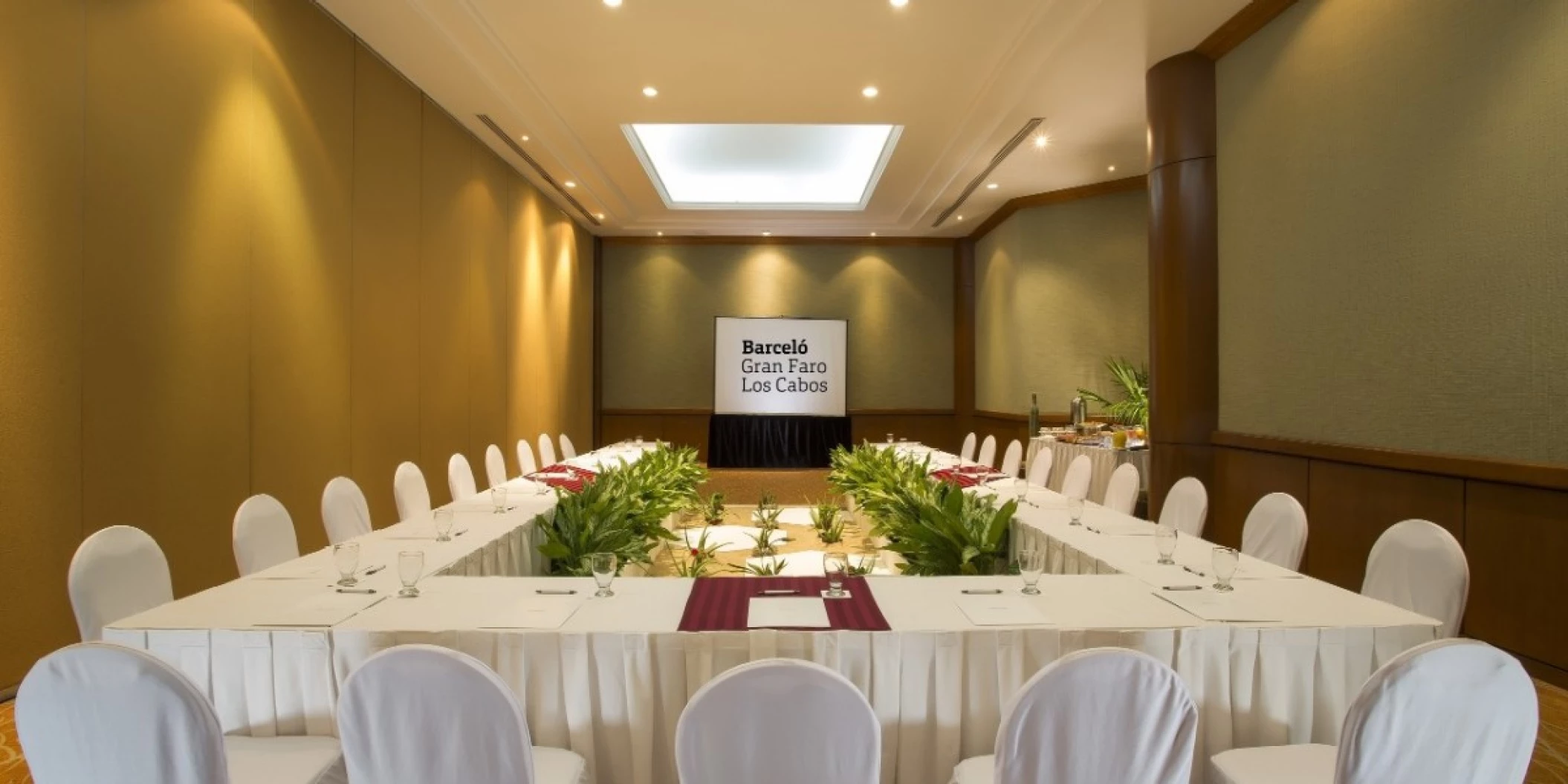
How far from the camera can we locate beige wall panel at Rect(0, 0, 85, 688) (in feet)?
10.9

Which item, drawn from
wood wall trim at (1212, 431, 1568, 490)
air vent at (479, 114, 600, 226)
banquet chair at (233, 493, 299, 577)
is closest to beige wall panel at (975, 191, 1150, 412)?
wood wall trim at (1212, 431, 1568, 490)

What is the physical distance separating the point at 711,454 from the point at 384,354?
620 centimetres

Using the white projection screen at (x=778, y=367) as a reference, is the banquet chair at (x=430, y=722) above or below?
below

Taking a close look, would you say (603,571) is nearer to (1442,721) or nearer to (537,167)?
(1442,721)

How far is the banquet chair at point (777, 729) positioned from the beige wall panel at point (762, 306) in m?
11.2

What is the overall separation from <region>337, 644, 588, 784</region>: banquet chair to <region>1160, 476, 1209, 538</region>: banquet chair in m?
3.43

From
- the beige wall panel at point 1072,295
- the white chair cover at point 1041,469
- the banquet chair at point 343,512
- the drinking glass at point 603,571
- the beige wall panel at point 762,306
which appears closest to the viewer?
the drinking glass at point 603,571

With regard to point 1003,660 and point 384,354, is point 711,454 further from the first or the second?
point 1003,660

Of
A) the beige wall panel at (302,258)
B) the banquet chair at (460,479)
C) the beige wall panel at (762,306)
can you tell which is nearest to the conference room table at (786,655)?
the beige wall panel at (302,258)

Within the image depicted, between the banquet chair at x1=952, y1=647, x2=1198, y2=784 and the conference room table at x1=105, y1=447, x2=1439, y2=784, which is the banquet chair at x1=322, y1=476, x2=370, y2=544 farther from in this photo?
the banquet chair at x1=952, y1=647, x2=1198, y2=784

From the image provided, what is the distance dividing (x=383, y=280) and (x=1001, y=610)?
5.35m

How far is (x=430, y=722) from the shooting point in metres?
1.62

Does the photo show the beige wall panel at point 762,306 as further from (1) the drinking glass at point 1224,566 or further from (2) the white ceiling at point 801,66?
(1) the drinking glass at point 1224,566

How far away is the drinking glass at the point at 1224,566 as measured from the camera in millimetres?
2465
